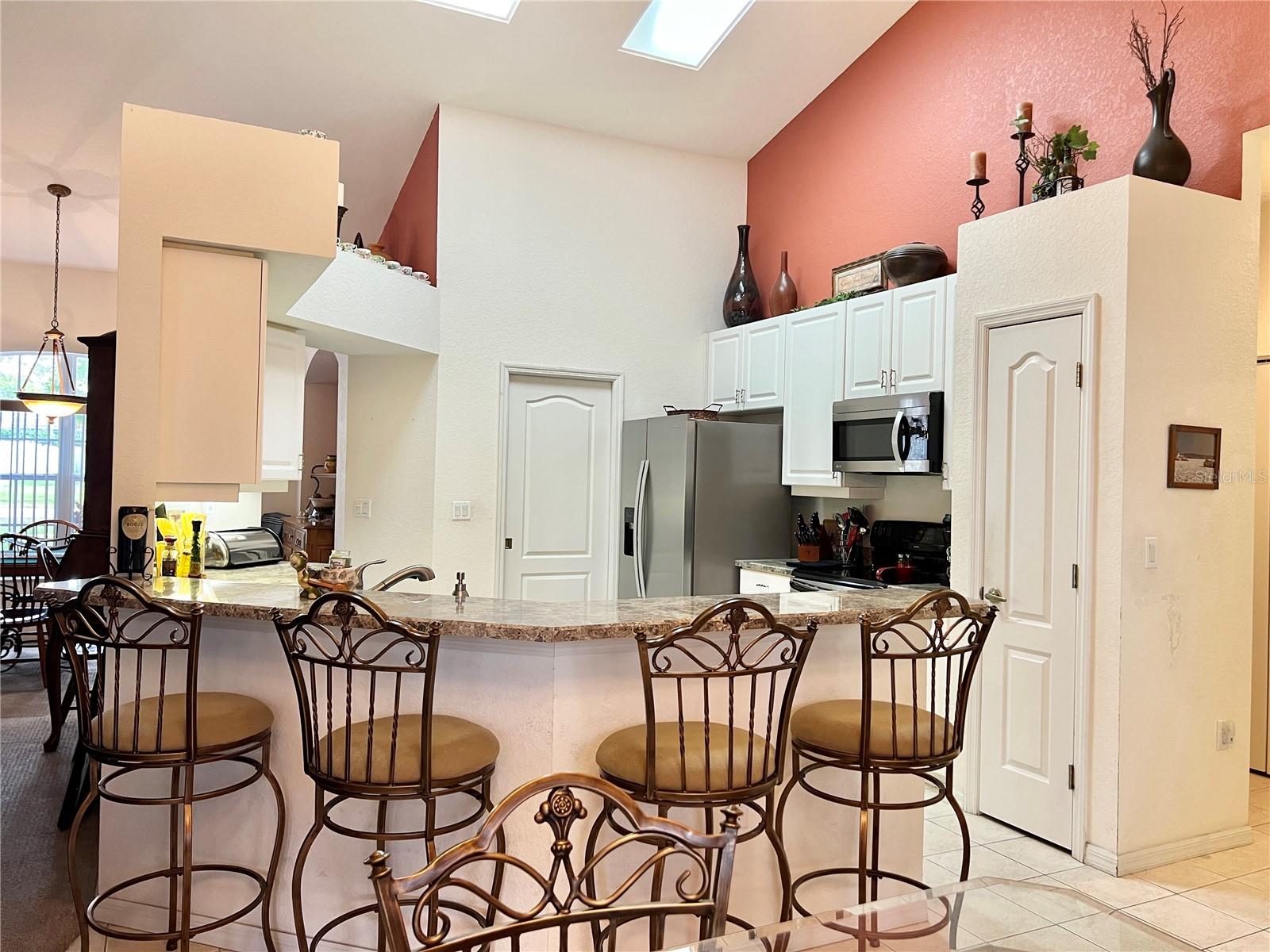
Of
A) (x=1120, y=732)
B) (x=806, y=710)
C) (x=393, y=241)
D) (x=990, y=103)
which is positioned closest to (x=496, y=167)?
(x=393, y=241)

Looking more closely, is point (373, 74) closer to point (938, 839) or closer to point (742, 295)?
point (742, 295)

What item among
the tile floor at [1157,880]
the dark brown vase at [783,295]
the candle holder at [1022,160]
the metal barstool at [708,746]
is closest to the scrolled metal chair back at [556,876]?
the metal barstool at [708,746]

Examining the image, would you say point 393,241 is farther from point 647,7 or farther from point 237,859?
point 237,859

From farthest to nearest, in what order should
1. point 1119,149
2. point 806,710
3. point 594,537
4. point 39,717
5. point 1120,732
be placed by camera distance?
point 594,537 < point 39,717 < point 1119,149 < point 1120,732 < point 806,710

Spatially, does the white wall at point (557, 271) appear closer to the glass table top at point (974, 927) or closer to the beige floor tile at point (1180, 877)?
the beige floor tile at point (1180, 877)

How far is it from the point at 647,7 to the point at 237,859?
13.1 feet

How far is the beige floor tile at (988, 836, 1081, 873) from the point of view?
9.73ft

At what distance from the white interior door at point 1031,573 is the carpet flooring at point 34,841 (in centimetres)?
320

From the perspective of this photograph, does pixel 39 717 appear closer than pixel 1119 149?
No

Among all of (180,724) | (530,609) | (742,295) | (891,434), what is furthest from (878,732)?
(742,295)

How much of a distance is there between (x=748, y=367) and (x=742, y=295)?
51 centimetres

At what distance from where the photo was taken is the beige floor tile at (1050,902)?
1.46 m

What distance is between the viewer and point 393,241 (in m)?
5.46

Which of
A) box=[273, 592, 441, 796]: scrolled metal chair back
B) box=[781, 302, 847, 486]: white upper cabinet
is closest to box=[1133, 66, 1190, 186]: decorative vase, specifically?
box=[781, 302, 847, 486]: white upper cabinet
